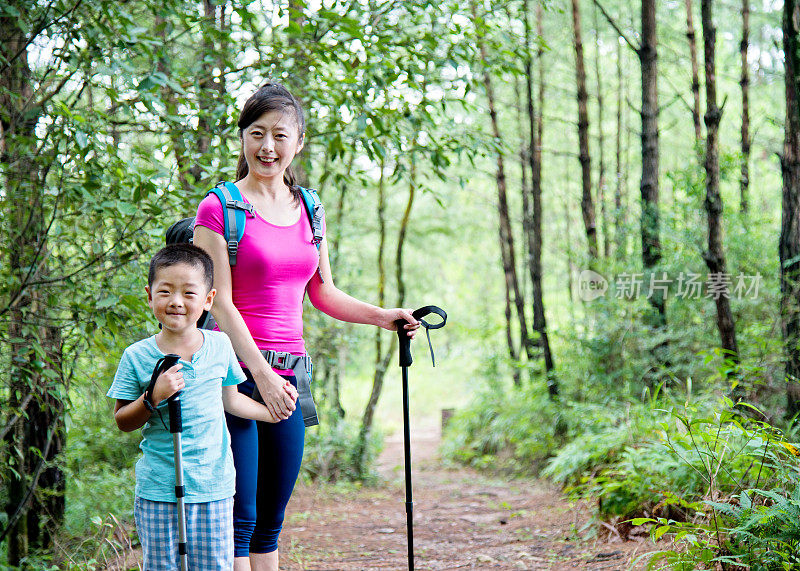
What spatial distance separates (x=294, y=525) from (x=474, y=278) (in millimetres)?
14761

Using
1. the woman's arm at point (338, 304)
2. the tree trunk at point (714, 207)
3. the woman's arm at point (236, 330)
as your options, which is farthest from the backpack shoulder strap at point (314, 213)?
the tree trunk at point (714, 207)

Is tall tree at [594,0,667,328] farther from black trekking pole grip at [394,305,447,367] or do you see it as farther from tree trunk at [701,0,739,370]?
black trekking pole grip at [394,305,447,367]

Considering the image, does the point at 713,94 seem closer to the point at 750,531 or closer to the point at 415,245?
the point at 750,531

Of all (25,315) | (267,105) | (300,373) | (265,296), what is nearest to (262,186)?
(267,105)

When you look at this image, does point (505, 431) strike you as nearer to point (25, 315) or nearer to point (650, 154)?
point (650, 154)

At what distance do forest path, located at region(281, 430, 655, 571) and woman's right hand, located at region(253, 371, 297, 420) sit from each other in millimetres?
2020

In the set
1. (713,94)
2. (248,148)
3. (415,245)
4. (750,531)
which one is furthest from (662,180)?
(248,148)

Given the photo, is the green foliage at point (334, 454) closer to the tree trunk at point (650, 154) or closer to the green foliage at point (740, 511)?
the tree trunk at point (650, 154)

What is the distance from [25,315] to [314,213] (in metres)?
2.25

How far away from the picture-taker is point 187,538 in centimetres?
205

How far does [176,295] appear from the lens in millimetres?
2070

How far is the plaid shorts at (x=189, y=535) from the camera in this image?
79.8 inches

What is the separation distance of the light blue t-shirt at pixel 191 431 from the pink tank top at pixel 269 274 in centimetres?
23

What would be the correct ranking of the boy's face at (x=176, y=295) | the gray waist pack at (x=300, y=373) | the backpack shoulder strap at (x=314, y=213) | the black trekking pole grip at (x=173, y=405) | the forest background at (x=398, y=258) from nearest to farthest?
the black trekking pole grip at (x=173, y=405), the boy's face at (x=176, y=295), the gray waist pack at (x=300, y=373), the backpack shoulder strap at (x=314, y=213), the forest background at (x=398, y=258)
